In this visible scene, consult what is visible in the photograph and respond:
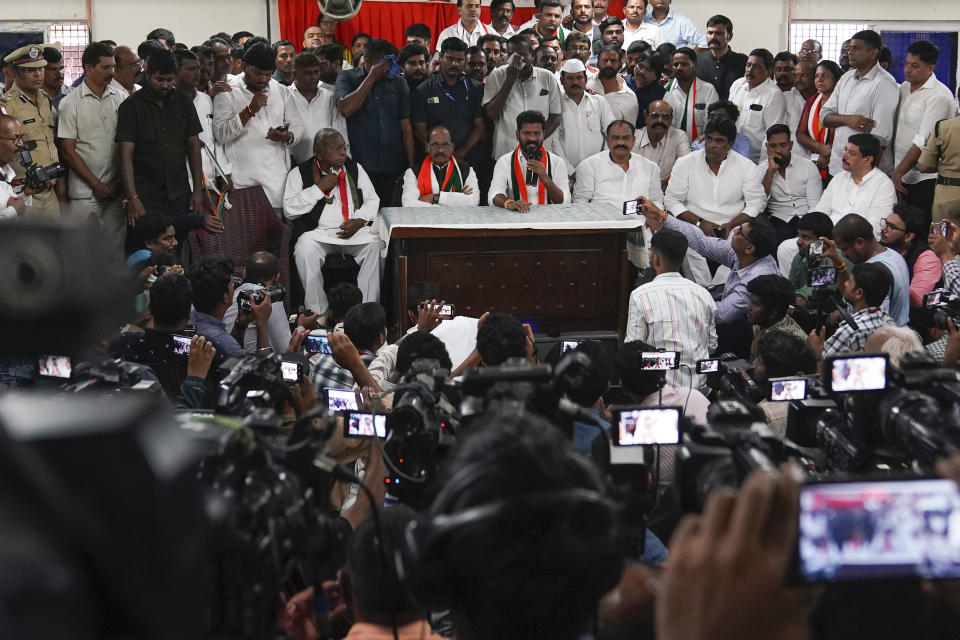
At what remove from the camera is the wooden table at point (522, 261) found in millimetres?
5633

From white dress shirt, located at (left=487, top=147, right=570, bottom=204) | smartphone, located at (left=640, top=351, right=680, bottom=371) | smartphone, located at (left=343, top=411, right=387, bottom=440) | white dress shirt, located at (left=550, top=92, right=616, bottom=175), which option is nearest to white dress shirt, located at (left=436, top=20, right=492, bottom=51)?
white dress shirt, located at (left=550, top=92, right=616, bottom=175)

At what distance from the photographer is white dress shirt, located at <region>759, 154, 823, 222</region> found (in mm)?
6633

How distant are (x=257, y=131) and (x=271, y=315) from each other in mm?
2203

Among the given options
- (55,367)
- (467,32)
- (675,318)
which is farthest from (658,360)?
(467,32)

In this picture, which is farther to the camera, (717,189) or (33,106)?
(717,189)

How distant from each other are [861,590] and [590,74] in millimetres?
6727

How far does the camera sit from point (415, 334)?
3.20 metres

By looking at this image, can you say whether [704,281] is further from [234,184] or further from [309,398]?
[309,398]

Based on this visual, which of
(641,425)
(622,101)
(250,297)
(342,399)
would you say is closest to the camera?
(641,425)

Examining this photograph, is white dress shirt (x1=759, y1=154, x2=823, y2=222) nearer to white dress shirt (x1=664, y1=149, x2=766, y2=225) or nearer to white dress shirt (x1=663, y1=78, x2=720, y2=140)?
white dress shirt (x1=664, y1=149, x2=766, y2=225)

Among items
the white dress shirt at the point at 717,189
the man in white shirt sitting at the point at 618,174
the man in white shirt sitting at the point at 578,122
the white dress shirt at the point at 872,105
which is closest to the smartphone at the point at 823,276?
the white dress shirt at the point at 717,189

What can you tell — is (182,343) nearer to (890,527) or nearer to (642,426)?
(642,426)

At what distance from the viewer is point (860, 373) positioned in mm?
2207

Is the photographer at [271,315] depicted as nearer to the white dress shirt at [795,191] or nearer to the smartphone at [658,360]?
the smartphone at [658,360]
